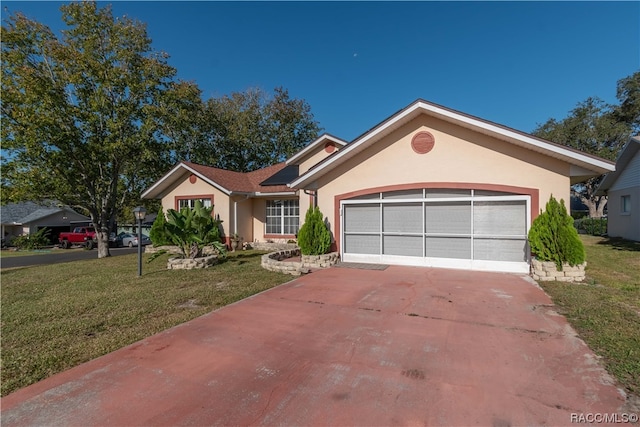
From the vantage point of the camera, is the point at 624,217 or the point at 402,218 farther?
the point at 624,217

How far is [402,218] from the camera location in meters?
9.90

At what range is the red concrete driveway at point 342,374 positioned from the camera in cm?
275

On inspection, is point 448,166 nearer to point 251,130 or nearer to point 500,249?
point 500,249

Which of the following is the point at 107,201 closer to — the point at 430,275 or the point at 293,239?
the point at 293,239

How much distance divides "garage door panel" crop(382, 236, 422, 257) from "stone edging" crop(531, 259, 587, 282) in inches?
123

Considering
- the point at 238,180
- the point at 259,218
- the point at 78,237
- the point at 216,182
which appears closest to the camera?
the point at 216,182

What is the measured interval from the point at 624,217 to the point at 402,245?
56.1ft

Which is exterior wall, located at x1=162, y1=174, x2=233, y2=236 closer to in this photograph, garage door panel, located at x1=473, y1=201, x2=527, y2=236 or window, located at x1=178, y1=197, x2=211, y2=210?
window, located at x1=178, y1=197, x2=211, y2=210

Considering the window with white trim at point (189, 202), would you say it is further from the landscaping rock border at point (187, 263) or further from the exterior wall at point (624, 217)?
the exterior wall at point (624, 217)

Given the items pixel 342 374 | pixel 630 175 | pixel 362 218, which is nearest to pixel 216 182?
pixel 362 218

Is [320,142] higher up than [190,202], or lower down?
higher up

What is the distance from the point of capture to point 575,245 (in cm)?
748

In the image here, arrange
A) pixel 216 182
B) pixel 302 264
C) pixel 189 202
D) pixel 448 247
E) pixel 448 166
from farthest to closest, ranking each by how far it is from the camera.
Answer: pixel 189 202, pixel 216 182, pixel 302 264, pixel 448 247, pixel 448 166

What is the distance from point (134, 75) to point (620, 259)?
25745 mm
